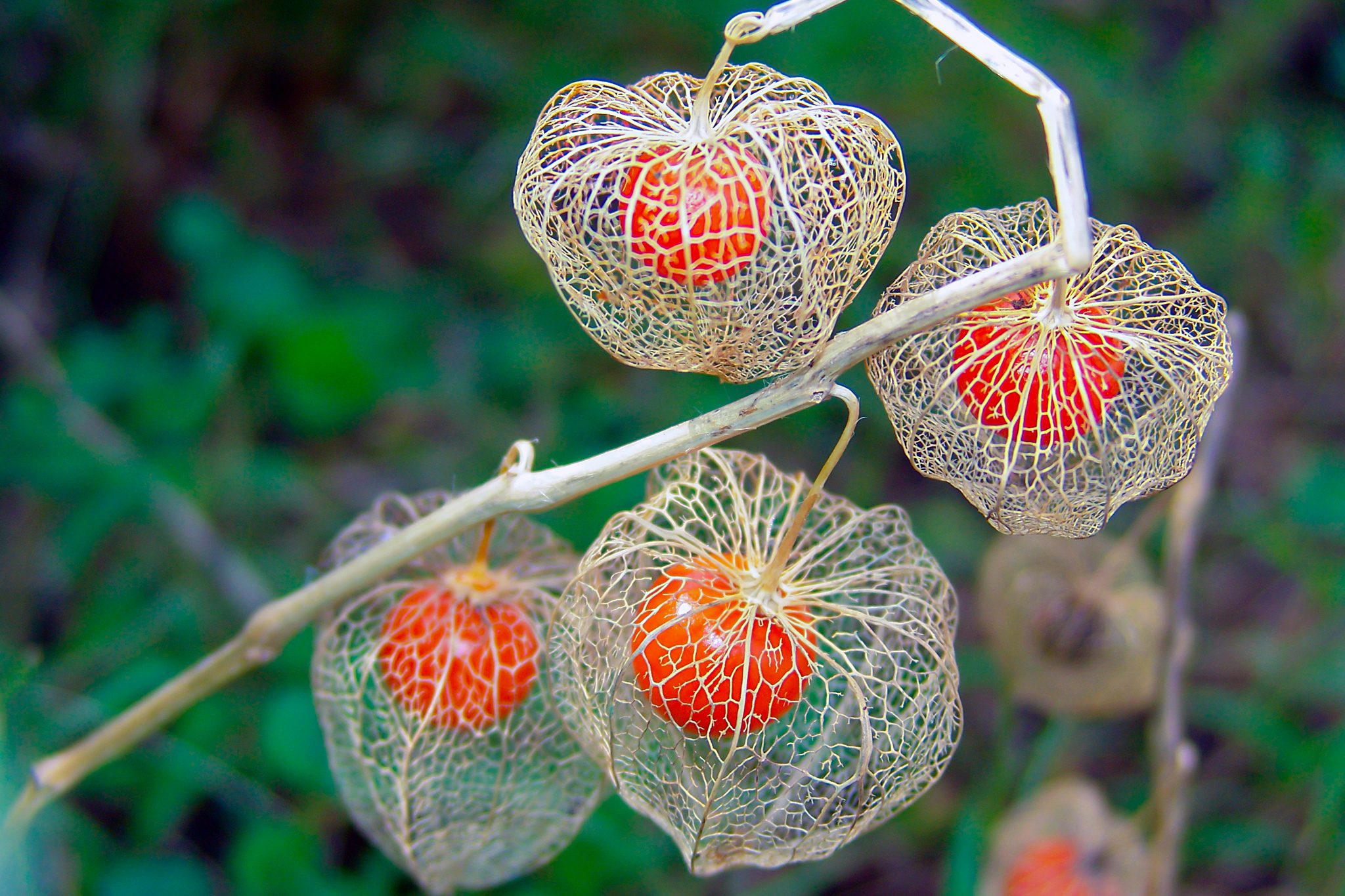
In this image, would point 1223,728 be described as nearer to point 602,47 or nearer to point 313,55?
point 602,47

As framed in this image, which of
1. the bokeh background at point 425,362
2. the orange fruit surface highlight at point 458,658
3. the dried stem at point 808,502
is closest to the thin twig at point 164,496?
the bokeh background at point 425,362

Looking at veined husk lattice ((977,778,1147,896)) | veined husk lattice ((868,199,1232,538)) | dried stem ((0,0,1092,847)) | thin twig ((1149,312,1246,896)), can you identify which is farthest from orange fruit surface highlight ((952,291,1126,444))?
veined husk lattice ((977,778,1147,896))

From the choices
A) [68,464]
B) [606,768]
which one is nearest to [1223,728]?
[606,768]

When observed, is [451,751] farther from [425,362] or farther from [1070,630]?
[425,362]

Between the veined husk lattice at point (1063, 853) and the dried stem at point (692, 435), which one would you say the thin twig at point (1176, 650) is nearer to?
the veined husk lattice at point (1063, 853)

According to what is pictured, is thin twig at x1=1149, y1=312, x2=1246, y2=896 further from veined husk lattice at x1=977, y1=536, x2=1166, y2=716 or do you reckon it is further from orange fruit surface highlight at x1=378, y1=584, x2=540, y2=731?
orange fruit surface highlight at x1=378, y1=584, x2=540, y2=731

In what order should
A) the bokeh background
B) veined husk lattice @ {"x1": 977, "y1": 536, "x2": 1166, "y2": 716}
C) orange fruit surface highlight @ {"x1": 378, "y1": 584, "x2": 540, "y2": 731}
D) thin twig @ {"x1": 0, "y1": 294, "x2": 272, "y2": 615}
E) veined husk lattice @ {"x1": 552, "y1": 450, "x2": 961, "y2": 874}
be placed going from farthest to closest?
thin twig @ {"x1": 0, "y1": 294, "x2": 272, "y2": 615}, the bokeh background, veined husk lattice @ {"x1": 977, "y1": 536, "x2": 1166, "y2": 716}, orange fruit surface highlight @ {"x1": 378, "y1": 584, "x2": 540, "y2": 731}, veined husk lattice @ {"x1": 552, "y1": 450, "x2": 961, "y2": 874}
